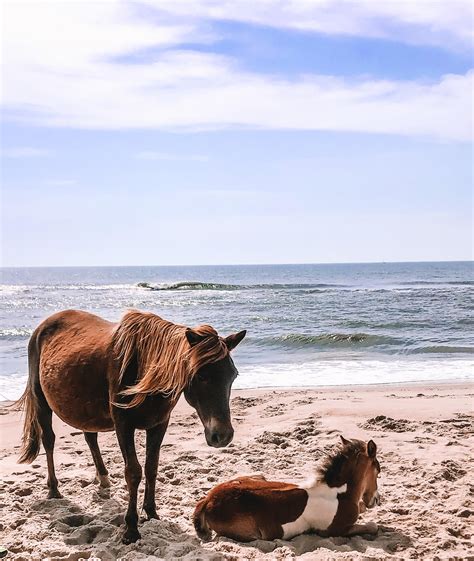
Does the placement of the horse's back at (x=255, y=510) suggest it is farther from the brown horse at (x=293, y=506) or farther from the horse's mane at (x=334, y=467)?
the horse's mane at (x=334, y=467)

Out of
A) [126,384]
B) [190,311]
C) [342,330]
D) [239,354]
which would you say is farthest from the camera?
[190,311]

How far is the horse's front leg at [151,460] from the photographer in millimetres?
4703

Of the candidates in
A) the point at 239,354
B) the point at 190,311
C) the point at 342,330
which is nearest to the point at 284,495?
the point at 239,354

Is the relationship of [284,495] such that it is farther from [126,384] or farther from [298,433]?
[298,433]

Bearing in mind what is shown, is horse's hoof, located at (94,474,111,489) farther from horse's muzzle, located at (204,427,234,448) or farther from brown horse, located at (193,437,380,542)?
horse's muzzle, located at (204,427,234,448)

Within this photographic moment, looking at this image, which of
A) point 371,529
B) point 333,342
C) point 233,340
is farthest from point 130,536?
point 333,342

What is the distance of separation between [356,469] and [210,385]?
127 centimetres

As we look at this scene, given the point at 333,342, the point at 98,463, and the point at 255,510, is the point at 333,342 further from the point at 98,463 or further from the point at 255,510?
the point at 255,510

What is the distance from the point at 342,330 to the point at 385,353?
500cm

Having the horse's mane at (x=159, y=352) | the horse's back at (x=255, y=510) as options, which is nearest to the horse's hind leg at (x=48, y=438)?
the horse's mane at (x=159, y=352)

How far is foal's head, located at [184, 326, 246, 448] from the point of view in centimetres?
410

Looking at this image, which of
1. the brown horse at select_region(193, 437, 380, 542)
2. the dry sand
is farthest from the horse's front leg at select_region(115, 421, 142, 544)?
the brown horse at select_region(193, 437, 380, 542)

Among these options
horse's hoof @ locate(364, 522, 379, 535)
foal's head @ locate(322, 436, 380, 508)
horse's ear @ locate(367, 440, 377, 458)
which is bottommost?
horse's hoof @ locate(364, 522, 379, 535)

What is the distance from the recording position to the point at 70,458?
6.55 metres
